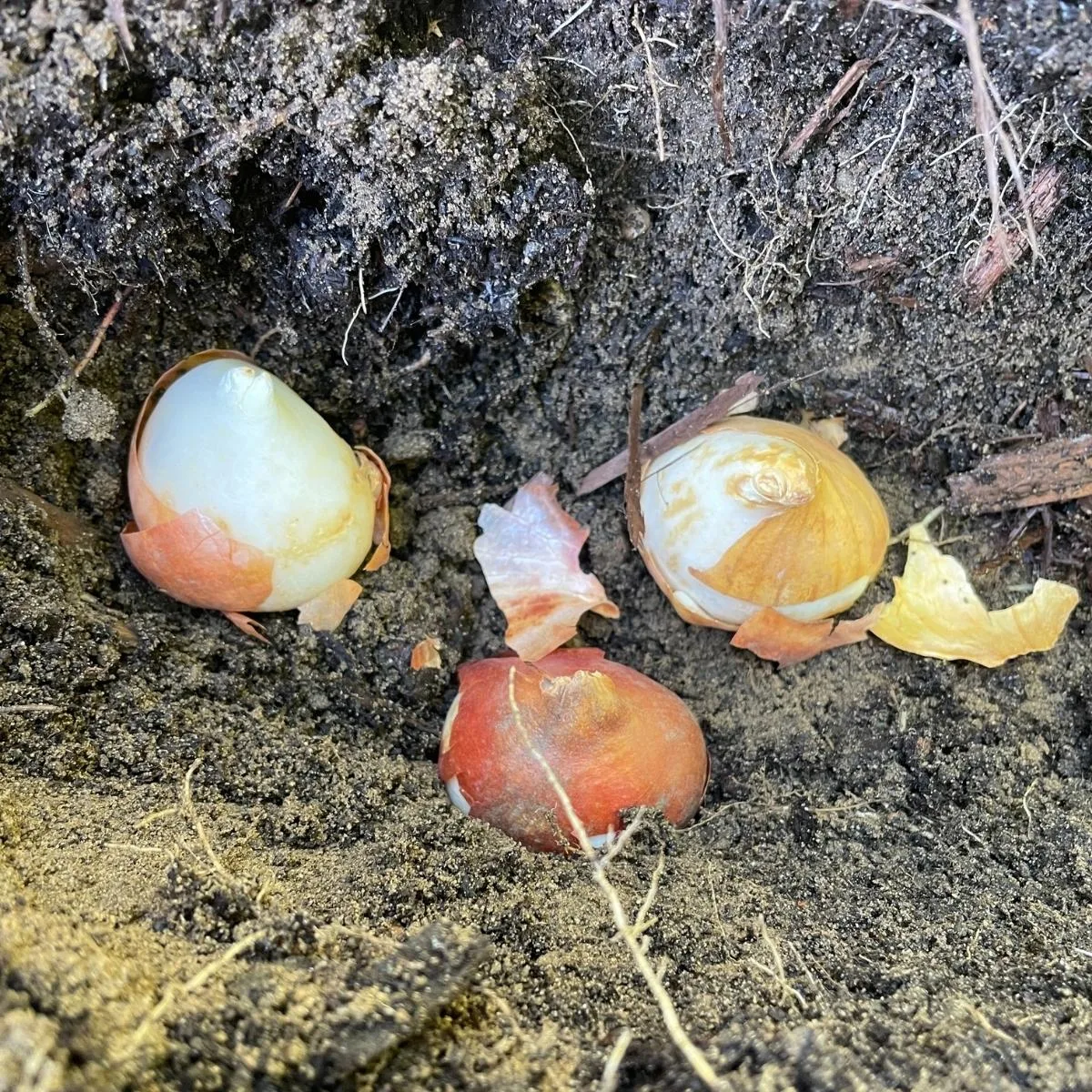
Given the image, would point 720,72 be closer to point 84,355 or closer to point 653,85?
point 653,85

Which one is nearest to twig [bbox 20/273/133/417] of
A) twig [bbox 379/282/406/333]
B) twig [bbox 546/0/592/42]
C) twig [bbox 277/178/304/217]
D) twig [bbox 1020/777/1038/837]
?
twig [bbox 277/178/304/217]

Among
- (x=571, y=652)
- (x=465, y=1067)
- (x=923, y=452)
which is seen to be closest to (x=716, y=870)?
(x=571, y=652)

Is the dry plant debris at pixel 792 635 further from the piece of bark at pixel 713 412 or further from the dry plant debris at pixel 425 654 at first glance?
the dry plant debris at pixel 425 654

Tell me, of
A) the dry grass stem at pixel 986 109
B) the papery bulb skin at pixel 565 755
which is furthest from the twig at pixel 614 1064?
the dry grass stem at pixel 986 109

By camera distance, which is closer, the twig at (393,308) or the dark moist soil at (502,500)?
the dark moist soil at (502,500)

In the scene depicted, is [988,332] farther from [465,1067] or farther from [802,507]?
[465,1067]

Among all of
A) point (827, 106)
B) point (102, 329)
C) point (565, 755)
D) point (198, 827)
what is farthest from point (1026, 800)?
point (102, 329)
